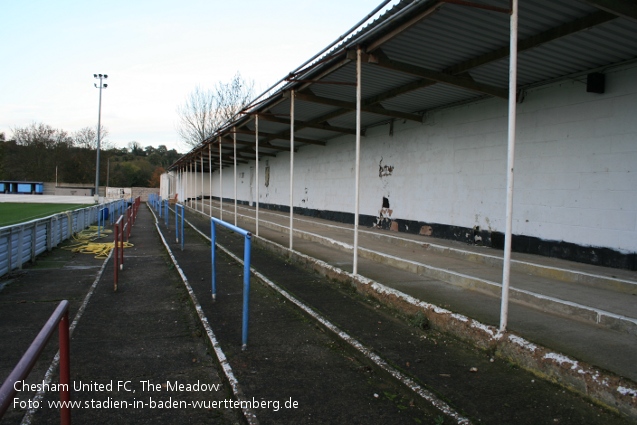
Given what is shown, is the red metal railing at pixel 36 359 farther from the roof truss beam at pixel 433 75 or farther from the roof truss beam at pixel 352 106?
the roof truss beam at pixel 352 106

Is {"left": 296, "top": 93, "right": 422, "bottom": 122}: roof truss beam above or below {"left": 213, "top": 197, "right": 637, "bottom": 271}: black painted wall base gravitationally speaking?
above

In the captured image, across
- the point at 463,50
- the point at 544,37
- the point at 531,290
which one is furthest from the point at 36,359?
the point at 463,50

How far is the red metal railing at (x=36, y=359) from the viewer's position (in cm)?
144

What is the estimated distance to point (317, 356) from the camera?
13.8ft

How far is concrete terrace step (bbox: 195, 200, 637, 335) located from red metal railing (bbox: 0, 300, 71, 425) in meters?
4.35

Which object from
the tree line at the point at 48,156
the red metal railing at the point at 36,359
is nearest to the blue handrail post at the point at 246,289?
the red metal railing at the point at 36,359

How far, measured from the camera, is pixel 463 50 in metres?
6.68

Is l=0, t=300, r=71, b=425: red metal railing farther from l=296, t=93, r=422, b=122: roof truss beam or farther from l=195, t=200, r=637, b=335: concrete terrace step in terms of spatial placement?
l=296, t=93, r=422, b=122: roof truss beam

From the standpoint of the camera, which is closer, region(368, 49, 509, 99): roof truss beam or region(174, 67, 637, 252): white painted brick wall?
region(174, 67, 637, 252): white painted brick wall

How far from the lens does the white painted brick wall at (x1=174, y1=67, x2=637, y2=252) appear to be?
6.25 m

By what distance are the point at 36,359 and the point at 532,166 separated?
7.82 metres

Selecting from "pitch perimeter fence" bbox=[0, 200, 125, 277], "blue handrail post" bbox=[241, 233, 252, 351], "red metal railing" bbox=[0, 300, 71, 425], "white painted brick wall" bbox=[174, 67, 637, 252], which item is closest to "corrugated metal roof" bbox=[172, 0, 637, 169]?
"white painted brick wall" bbox=[174, 67, 637, 252]

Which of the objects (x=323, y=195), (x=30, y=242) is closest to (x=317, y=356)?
(x=30, y=242)

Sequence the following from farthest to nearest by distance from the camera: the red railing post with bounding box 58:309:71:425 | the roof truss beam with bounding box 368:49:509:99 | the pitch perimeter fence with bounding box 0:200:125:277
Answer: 1. the pitch perimeter fence with bounding box 0:200:125:277
2. the roof truss beam with bounding box 368:49:509:99
3. the red railing post with bounding box 58:309:71:425
